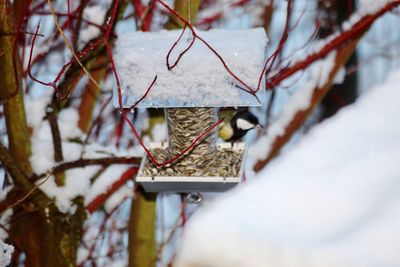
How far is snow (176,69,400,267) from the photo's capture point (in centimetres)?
276

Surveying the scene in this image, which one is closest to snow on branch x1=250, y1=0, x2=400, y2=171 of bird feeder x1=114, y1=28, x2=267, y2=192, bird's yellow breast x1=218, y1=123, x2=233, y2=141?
bird's yellow breast x1=218, y1=123, x2=233, y2=141

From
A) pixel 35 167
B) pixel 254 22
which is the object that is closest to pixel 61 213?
pixel 35 167

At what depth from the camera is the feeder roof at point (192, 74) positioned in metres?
4.00

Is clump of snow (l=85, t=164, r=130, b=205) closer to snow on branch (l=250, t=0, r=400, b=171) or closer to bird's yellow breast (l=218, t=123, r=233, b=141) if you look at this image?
bird's yellow breast (l=218, t=123, r=233, b=141)

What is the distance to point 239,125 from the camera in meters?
4.64

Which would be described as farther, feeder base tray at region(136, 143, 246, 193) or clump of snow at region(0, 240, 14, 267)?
feeder base tray at region(136, 143, 246, 193)

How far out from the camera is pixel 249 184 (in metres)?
3.21

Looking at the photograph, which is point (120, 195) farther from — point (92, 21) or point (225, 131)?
point (92, 21)

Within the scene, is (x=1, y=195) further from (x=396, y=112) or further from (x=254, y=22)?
(x=254, y=22)

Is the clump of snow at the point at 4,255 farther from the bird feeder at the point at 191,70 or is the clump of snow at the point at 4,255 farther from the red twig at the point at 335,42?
the red twig at the point at 335,42

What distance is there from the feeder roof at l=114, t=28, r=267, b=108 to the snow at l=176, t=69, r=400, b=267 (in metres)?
0.48

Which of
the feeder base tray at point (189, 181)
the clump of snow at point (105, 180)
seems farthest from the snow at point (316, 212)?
the clump of snow at point (105, 180)

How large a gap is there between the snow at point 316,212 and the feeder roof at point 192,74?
1.56ft

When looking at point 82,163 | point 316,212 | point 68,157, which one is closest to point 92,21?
point 68,157
